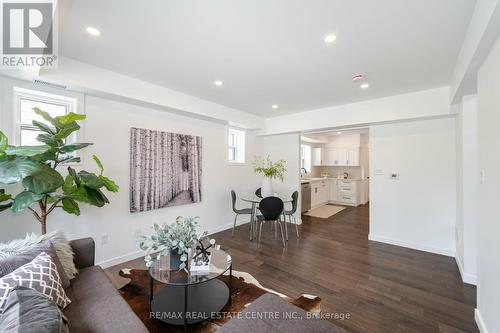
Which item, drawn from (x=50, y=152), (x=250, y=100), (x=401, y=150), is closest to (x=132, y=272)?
(x=50, y=152)

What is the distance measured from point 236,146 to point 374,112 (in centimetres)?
292

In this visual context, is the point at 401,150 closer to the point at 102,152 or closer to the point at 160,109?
the point at 160,109

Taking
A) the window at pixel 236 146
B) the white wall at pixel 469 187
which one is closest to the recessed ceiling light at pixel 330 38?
the white wall at pixel 469 187

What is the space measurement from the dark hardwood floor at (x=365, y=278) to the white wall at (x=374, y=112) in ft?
7.20

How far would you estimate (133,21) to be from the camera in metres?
1.82

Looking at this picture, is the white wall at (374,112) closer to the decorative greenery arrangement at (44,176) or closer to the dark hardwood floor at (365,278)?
the dark hardwood floor at (365,278)

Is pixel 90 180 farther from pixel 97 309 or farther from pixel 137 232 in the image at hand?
pixel 137 232

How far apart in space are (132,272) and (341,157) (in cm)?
695

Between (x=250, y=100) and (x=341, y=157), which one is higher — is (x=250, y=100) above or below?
above

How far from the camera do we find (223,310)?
202 cm

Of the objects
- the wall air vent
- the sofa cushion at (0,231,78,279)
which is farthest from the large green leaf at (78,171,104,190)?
the wall air vent

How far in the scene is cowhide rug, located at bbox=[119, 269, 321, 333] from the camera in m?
1.82

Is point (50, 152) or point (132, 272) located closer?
point (50, 152)

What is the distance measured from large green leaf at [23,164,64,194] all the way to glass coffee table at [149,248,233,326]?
1.08m
